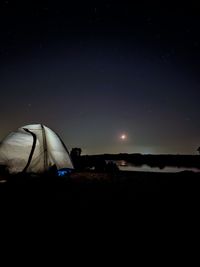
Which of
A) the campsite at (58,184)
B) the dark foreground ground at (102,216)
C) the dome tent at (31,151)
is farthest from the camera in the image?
the dome tent at (31,151)

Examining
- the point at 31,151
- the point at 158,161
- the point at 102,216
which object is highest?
the point at 31,151

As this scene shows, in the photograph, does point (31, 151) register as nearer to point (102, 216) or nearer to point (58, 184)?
point (58, 184)

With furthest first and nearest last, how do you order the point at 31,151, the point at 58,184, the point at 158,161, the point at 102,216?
the point at 158,161, the point at 31,151, the point at 58,184, the point at 102,216

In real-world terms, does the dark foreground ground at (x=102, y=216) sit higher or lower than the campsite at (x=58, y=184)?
lower

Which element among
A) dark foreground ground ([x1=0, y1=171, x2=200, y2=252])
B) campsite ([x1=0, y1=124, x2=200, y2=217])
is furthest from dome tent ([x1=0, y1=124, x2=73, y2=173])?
dark foreground ground ([x1=0, y1=171, x2=200, y2=252])

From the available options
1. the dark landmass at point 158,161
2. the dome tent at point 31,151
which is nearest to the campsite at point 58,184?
the dome tent at point 31,151

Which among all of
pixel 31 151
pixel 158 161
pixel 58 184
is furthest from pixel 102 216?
pixel 158 161

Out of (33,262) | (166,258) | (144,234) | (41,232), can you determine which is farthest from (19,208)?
(166,258)

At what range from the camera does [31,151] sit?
9.20 m

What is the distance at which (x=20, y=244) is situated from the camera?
272 centimetres

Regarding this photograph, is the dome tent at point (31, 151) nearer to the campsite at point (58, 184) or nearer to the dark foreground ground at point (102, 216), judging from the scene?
the campsite at point (58, 184)

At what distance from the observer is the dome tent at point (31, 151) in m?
8.83

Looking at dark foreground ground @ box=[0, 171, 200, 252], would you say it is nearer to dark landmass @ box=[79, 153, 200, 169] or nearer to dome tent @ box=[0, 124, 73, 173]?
dome tent @ box=[0, 124, 73, 173]

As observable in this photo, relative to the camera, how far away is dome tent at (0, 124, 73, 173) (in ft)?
29.0
